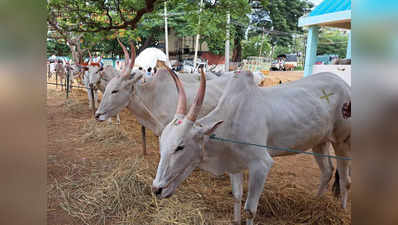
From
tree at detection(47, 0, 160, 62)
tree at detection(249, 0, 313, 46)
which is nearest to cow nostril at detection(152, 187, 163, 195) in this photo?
tree at detection(47, 0, 160, 62)

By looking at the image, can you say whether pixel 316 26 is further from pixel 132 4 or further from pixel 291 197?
pixel 291 197

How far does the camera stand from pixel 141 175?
4.07 m

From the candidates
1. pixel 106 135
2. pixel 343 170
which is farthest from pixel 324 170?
pixel 106 135

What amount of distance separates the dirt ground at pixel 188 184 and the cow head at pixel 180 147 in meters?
1.01

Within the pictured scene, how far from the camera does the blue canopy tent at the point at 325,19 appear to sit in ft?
27.1

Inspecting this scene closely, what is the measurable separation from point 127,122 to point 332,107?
5708 millimetres

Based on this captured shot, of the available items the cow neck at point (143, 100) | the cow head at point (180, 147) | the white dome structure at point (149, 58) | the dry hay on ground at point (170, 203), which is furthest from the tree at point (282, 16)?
the cow head at point (180, 147)

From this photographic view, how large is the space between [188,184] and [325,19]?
7.04 m

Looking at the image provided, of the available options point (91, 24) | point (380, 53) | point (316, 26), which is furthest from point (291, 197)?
point (316, 26)

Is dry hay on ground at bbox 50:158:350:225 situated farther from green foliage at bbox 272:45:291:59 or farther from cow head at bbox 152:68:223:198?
green foliage at bbox 272:45:291:59

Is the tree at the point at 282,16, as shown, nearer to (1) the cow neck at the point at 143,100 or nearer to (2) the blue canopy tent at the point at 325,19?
(2) the blue canopy tent at the point at 325,19

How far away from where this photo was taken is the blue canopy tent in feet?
27.1

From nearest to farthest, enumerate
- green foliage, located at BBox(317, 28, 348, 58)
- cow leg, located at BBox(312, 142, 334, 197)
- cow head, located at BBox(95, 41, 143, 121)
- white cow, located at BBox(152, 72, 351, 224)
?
white cow, located at BBox(152, 72, 351, 224) → cow leg, located at BBox(312, 142, 334, 197) → cow head, located at BBox(95, 41, 143, 121) → green foliage, located at BBox(317, 28, 348, 58)

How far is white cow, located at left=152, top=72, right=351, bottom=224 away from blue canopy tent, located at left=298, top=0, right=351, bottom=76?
200 inches
